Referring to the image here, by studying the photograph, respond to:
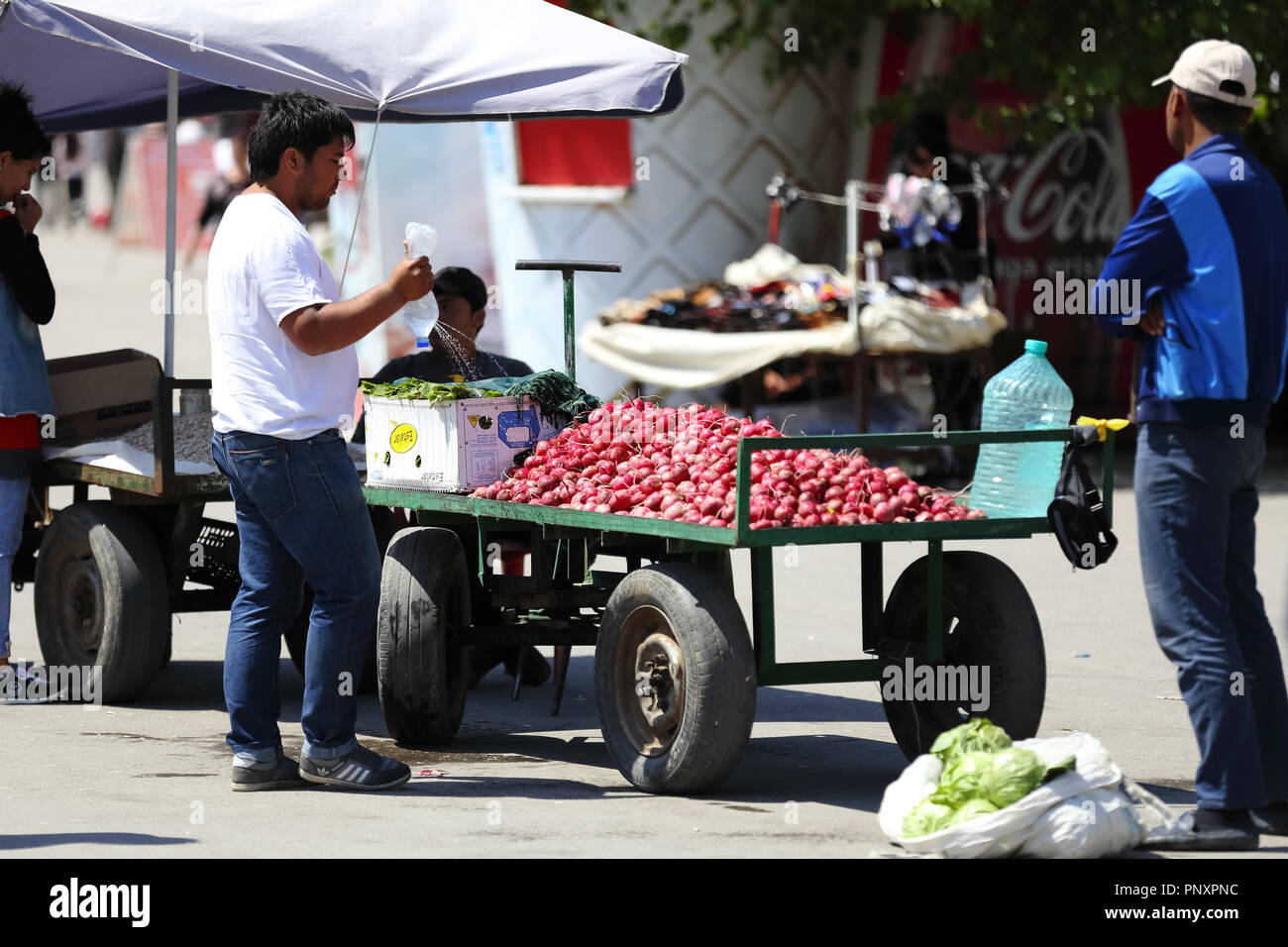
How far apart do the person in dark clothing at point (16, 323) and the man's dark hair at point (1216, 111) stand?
4618 millimetres

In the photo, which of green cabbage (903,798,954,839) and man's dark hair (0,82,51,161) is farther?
man's dark hair (0,82,51,161)

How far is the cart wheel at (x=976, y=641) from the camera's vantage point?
6.41 metres

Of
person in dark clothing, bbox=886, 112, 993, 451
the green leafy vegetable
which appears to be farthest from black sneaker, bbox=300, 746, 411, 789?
person in dark clothing, bbox=886, 112, 993, 451

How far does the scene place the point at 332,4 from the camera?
25.4ft

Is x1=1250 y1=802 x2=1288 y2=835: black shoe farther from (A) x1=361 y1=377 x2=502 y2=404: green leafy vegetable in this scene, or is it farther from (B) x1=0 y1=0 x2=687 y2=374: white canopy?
(B) x1=0 y1=0 x2=687 y2=374: white canopy

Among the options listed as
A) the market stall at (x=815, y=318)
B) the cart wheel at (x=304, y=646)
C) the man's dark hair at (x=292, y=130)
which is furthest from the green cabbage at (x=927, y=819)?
the market stall at (x=815, y=318)

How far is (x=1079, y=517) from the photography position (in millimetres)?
5980

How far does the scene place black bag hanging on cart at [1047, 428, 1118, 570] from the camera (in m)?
5.98

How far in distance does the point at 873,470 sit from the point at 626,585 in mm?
883

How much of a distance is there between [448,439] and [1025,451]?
2024 mm

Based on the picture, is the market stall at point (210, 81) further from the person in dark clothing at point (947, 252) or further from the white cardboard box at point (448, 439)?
the person in dark clothing at point (947, 252)

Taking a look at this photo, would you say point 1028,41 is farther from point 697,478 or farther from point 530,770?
point 530,770
